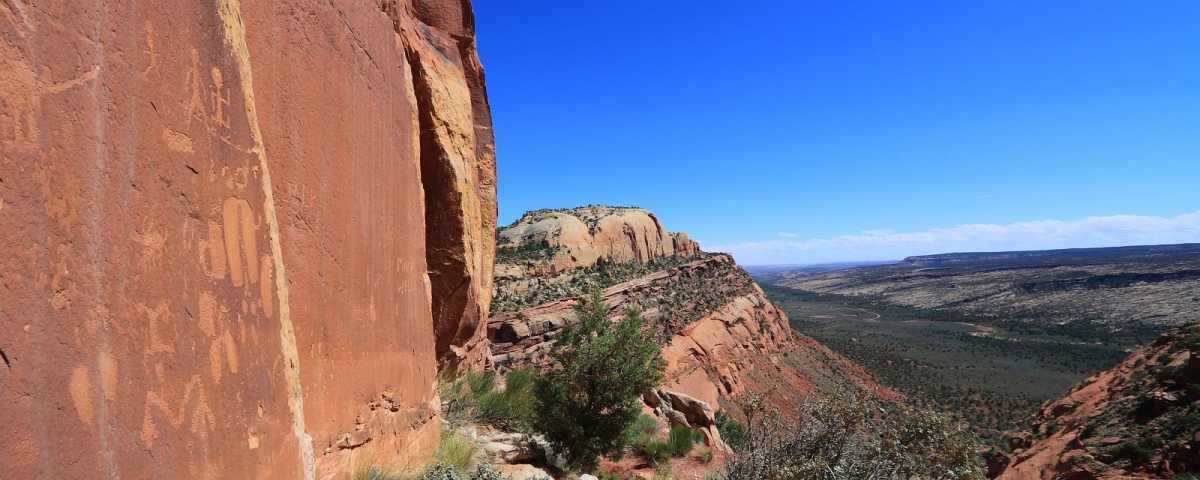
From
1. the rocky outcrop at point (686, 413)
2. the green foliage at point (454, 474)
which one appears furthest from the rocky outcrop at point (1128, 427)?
the green foliage at point (454, 474)

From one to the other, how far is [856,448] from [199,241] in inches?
290

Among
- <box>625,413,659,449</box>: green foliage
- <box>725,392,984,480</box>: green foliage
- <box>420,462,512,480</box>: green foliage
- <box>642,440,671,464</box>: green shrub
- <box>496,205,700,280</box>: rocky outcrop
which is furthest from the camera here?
<box>496,205,700,280</box>: rocky outcrop

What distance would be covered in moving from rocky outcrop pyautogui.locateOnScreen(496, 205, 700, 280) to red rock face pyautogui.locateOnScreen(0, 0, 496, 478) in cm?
2095

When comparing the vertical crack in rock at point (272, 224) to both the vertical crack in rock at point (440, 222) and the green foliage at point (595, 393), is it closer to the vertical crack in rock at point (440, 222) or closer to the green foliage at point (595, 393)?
the vertical crack in rock at point (440, 222)

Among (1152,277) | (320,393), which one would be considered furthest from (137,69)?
(1152,277)

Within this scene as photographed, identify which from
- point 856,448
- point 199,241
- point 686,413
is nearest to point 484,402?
point 856,448

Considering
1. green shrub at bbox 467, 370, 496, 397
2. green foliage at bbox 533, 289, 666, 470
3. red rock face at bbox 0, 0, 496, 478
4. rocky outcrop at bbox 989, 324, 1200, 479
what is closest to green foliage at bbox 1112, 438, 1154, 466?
rocky outcrop at bbox 989, 324, 1200, 479

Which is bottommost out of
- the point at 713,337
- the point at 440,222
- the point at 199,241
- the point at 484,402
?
the point at 713,337

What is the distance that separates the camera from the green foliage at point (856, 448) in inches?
230

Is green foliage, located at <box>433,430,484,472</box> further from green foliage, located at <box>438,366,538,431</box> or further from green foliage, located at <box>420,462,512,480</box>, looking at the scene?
green foliage, located at <box>438,366,538,431</box>

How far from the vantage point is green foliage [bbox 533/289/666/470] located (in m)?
9.17

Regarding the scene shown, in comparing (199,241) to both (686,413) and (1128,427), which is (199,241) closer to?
(686,413)

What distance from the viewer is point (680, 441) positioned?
39.6 ft

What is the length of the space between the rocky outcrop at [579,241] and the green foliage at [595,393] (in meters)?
16.1
